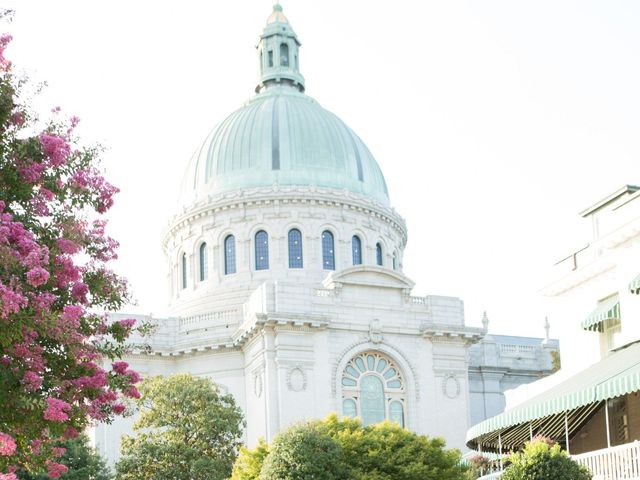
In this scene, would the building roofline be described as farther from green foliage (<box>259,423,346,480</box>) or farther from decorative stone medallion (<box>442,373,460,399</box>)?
decorative stone medallion (<box>442,373,460,399</box>)

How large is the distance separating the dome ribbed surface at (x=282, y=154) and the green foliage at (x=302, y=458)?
38424 mm

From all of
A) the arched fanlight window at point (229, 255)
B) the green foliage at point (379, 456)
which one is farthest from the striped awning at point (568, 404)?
the arched fanlight window at point (229, 255)

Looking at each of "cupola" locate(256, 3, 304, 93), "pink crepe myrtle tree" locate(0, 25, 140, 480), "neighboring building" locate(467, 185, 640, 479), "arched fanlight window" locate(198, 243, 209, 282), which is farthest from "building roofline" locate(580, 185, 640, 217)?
"cupola" locate(256, 3, 304, 93)

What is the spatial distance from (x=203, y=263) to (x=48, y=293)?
57.5 m

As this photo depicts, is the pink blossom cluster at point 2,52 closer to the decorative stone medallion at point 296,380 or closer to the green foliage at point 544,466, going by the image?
the green foliage at point 544,466

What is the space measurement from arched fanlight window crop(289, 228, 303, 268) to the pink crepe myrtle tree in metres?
51.3

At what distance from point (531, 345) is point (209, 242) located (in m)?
21.9

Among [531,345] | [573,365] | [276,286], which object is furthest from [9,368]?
[531,345]

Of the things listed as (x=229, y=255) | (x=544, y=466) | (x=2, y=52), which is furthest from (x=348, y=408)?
(x=2, y=52)

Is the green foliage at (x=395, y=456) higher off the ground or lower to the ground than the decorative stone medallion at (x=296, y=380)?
lower

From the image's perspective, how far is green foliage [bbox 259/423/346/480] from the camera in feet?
114

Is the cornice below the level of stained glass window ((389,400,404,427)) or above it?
above

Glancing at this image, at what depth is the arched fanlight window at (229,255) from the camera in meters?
72.6

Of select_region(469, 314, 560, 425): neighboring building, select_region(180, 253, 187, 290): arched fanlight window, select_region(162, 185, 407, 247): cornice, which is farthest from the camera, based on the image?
select_region(180, 253, 187, 290): arched fanlight window
